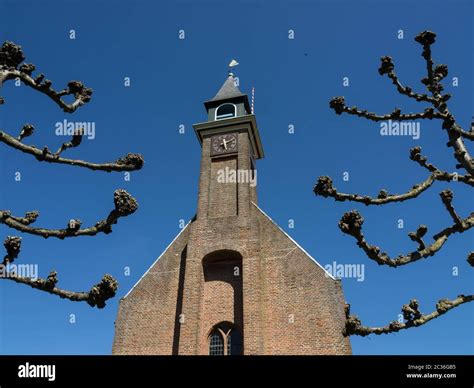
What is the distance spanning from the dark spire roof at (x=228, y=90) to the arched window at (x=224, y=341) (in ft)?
44.1

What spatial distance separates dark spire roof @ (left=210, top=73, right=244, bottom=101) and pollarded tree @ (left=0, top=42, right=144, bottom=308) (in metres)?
17.3

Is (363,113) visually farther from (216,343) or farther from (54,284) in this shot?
(216,343)

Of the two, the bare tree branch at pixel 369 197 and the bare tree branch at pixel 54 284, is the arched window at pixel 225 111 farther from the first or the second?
the bare tree branch at pixel 54 284

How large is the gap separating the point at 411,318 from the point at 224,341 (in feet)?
35.2

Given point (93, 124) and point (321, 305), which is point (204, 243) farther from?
point (93, 124)

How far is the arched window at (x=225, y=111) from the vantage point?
953 inches

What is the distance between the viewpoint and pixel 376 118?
8391mm

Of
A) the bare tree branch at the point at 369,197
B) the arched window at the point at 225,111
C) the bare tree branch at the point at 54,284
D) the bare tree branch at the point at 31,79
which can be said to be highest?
the arched window at the point at 225,111

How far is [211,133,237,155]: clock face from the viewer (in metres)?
21.8

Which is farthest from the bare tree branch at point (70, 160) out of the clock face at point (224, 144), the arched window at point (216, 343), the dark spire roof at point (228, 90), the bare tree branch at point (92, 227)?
the dark spire roof at point (228, 90)
